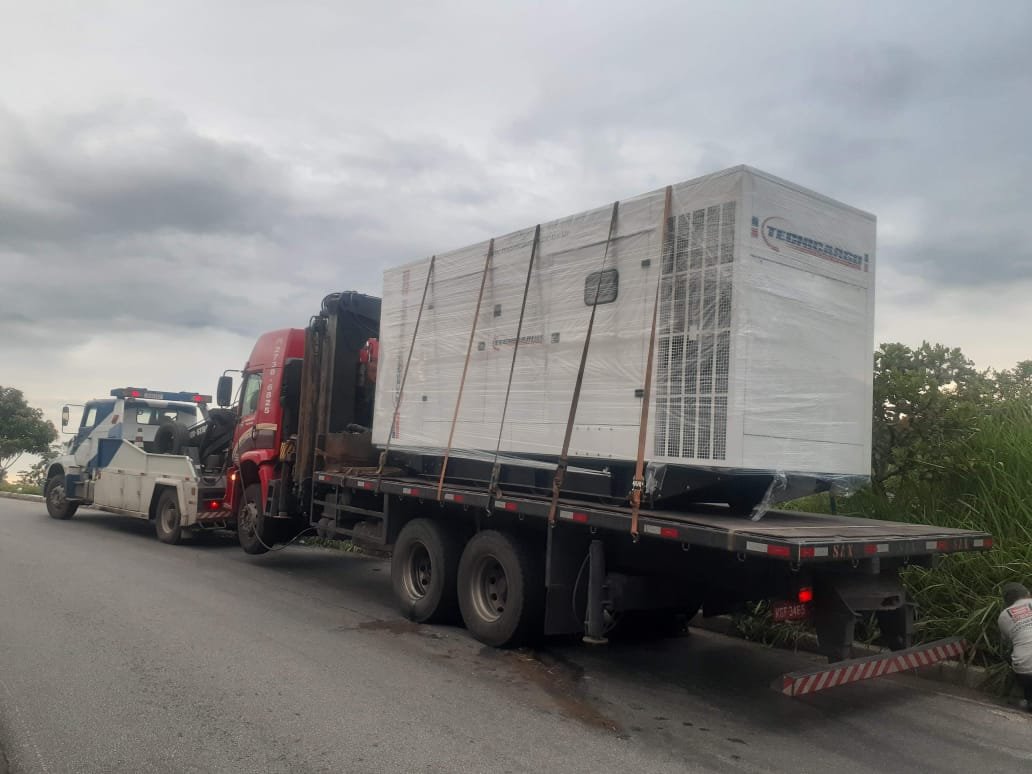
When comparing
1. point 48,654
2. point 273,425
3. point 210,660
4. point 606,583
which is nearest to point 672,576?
point 606,583

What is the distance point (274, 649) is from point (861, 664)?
440cm

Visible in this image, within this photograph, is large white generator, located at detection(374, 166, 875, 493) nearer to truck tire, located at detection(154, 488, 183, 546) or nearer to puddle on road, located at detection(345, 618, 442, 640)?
puddle on road, located at detection(345, 618, 442, 640)

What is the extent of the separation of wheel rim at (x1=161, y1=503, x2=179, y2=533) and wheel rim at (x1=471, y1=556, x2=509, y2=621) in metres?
7.88

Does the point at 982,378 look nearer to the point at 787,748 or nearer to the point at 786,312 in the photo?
the point at 786,312

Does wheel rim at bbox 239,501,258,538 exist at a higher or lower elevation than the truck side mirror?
lower

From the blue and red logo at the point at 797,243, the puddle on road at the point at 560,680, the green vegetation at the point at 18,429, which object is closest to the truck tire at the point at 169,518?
the puddle on road at the point at 560,680

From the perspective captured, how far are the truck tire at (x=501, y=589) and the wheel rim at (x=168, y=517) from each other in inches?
304

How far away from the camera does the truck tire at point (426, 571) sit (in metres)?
7.80

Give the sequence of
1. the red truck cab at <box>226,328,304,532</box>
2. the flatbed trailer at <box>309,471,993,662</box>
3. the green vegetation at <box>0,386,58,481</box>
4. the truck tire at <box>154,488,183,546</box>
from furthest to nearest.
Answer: the green vegetation at <box>0,386,58,481</box>, the truck tire at <box>154,488,183,546</box>, the red truck cab at <box>226,328,304,532</box>, the flatbed trailer at <box>309,471,993,662</box>

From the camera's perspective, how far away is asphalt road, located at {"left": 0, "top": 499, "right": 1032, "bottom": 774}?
4586 millimetres

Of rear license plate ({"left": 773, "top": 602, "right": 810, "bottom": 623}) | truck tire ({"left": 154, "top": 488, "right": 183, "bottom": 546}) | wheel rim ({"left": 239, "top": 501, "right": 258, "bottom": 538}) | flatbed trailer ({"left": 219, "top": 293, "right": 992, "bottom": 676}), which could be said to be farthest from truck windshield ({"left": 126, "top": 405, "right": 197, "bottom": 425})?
rear license plate ({"left": 773, "top": 602, "right": 810, "bottom": 623})

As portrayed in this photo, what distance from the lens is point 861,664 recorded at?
5371mm

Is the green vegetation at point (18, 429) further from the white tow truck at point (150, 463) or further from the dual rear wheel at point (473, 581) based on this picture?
the dual rear wheel at point (473, 581)

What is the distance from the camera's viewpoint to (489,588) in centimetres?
746
